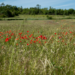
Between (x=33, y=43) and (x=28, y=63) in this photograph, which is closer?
(x=28, y=63)

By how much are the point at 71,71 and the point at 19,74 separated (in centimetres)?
80

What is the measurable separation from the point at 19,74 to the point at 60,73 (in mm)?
631

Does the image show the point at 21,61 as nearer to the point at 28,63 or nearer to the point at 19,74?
the point at 28,63

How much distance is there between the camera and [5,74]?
1.40 meters

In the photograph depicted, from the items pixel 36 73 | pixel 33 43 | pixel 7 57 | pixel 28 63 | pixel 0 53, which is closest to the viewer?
pixel 36 73

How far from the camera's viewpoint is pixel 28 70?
1521 millimetres

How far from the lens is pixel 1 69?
4.89 ft

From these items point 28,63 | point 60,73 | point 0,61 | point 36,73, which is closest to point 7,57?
point 0,61

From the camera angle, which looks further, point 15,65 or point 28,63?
point 28,63

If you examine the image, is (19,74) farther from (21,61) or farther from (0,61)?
(0,61)

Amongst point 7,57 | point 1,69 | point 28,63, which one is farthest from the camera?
point 7,57

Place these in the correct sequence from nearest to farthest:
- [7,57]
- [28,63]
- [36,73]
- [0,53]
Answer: [36,73]
[28,63]
[7,57]
[0,53]

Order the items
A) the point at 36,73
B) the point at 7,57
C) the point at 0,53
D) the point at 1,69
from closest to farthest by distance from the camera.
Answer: the point at 36,73 → the point at 1,69 → the point at 7,57 → the point at 0,53

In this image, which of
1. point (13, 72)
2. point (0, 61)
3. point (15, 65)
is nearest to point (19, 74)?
point (13, 72)
